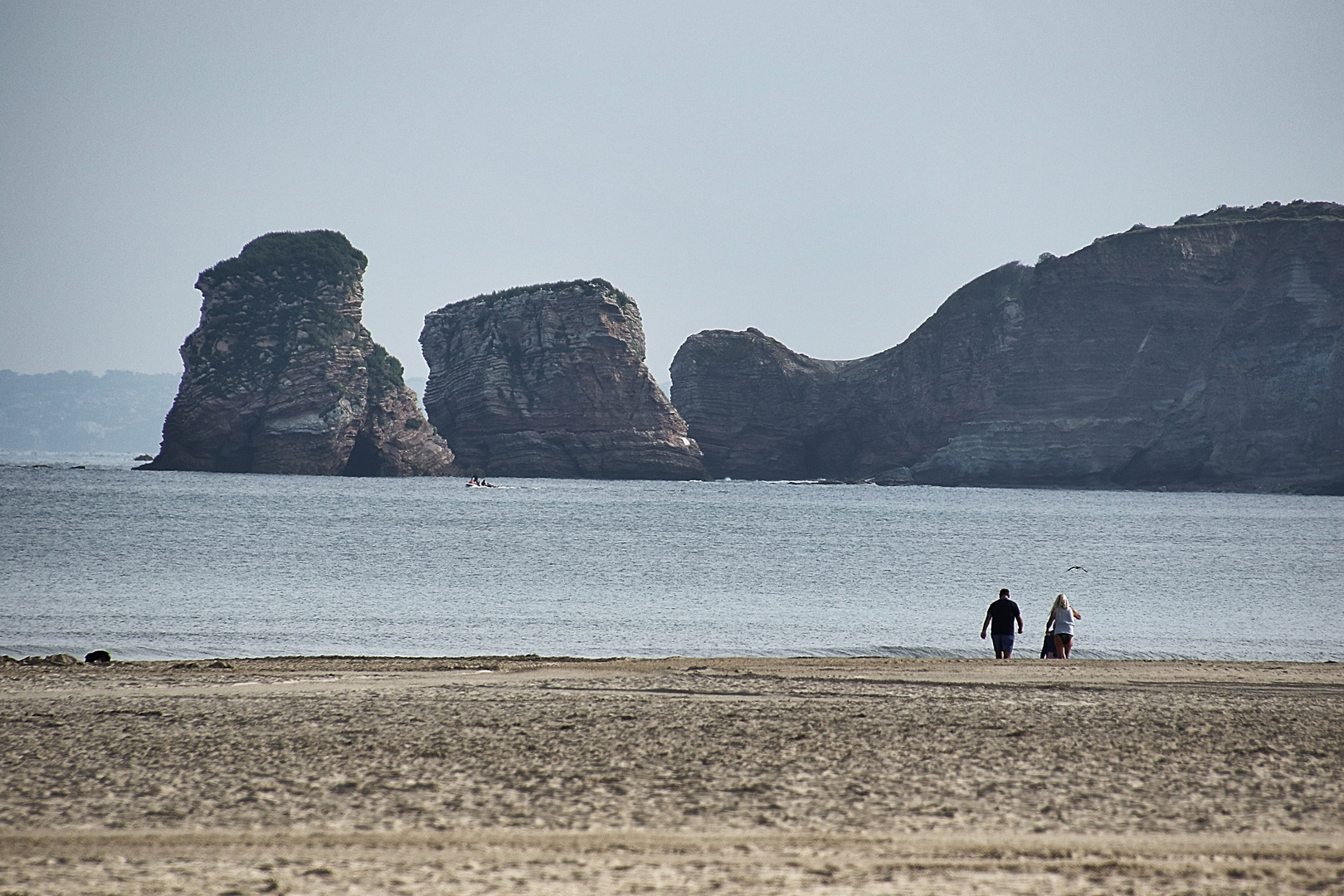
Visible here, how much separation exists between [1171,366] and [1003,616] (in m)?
162

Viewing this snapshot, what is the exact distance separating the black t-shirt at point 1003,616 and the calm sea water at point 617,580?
2598mm

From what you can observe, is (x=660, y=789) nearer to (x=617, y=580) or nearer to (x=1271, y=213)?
(x=617, y=580)

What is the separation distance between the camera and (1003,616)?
22.4m

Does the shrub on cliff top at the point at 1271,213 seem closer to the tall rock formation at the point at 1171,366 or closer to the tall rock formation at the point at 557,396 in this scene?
the tall rock formation at the point at 1171,366

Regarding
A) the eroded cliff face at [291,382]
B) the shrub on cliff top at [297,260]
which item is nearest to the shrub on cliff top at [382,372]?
the eroded cliff face at [291,382]

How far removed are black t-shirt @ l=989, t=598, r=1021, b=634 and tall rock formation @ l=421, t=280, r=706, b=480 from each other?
15535 centimetres

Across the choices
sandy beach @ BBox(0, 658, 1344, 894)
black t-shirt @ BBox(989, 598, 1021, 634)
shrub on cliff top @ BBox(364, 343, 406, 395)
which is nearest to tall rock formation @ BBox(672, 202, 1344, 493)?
shrub on cliff top @ BBox(364, 343, 406, 395)

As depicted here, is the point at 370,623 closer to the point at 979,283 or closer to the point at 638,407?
the point at 638,407

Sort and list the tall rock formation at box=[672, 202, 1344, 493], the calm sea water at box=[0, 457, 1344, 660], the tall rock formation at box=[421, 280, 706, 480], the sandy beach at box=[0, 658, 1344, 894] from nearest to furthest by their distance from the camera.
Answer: the sandy beach at box=[0, 658, 1344, 894] < the calm sea water at box=[0, 457, 1344, 660] < the tall rock formation at box=[672, 202, 1344, 493] < the tall rock formation at box=[421, 280, 706, 480]

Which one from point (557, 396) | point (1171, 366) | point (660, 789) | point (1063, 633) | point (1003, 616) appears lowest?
point (660, 789)

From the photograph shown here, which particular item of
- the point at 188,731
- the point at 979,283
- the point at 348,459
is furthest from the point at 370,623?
the point at 979,283

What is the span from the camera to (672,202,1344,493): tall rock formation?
15488 cm

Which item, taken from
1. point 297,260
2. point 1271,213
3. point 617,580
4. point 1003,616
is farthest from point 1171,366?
point 1003,616

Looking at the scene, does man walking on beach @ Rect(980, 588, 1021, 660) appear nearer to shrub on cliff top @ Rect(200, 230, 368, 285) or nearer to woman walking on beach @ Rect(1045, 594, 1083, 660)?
woman walking on beach @ Rect(1045, 594, 1083, 660)
